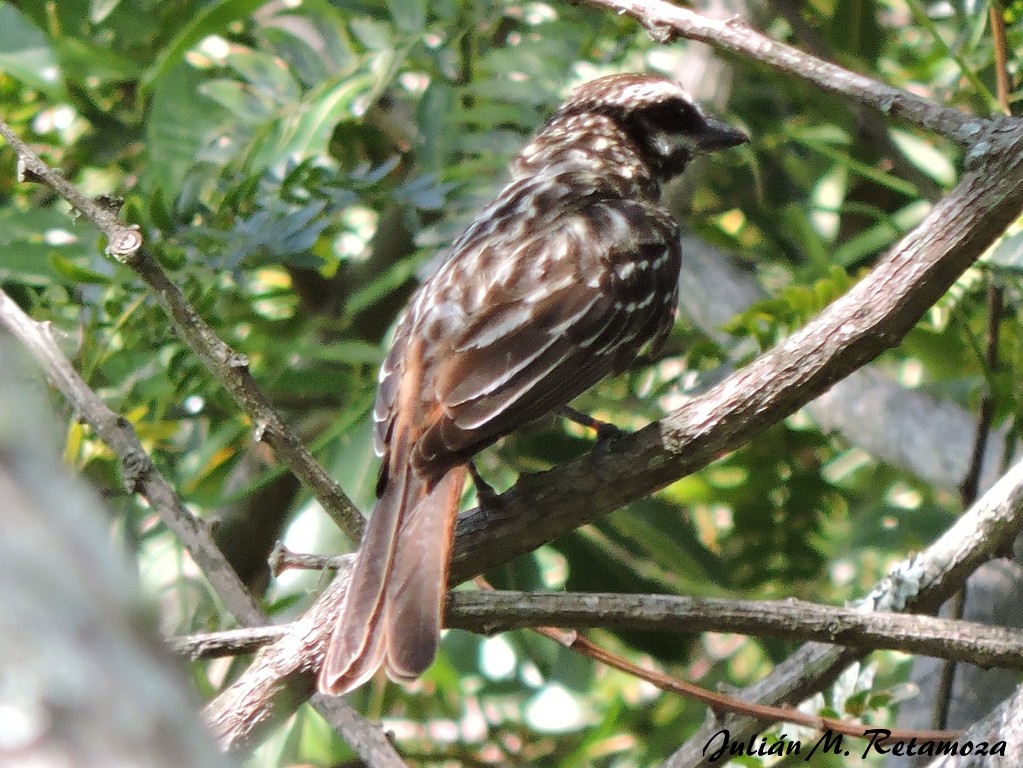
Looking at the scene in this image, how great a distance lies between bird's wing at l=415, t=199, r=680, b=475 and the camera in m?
2.39

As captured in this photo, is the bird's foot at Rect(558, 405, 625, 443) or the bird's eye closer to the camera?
the bird's foot at Rect(558, 405, 625, 443)

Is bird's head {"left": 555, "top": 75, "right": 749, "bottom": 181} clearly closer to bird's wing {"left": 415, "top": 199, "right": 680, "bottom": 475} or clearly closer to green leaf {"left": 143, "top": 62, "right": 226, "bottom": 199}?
bird's wing {"left": 415, "top": 199, "right": 680, "bottom": 475}

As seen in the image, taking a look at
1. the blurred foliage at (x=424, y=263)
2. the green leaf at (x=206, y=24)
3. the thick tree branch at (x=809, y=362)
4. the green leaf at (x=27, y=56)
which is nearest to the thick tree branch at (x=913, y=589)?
the blurred foliage at (x=424, y=263)

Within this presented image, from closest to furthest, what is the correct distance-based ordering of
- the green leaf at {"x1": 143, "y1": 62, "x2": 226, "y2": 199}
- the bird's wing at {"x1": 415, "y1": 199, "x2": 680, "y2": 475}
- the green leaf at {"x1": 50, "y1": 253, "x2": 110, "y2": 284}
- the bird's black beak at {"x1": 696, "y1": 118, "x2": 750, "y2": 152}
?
the bird's wing at {"x1": 415, "y1": 199, "x2": 680, "y2": 475} < the green leaf at {"x1": 50, "y1": 253, "x2": 110, "y2": 284} < the green leaf at {"x1": 143, "y1": 62, "x2": 226, "y2": 199} < the bird's black beak at {"x1": 696, "y1": 118, "x2": 750, "y2": 152}

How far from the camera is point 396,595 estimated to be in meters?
2.12

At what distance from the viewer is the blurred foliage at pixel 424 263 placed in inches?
118

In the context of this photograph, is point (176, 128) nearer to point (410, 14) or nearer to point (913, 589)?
point (410, 14)

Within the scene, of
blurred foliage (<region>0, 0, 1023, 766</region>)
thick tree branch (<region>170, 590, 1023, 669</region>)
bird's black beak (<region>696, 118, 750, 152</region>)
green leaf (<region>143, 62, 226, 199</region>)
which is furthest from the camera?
bird's black beak (<region>696, 118, 750, 152</region>)

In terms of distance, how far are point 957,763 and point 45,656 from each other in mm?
1647

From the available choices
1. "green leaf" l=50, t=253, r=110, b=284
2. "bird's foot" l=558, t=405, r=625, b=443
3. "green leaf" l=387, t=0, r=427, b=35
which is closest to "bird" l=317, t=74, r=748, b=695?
"bird's foot" l=558, t=405, r=625, b=443

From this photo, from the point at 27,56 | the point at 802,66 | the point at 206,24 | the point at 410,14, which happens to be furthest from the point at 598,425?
the point at 27,56

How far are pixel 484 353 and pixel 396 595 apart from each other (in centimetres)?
56

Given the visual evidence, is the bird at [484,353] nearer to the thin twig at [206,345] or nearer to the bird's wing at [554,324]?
the bird's wing at [554,324]

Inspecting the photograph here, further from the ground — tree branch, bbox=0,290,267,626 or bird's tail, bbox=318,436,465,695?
tree branch, bbox=0,290,267,626
